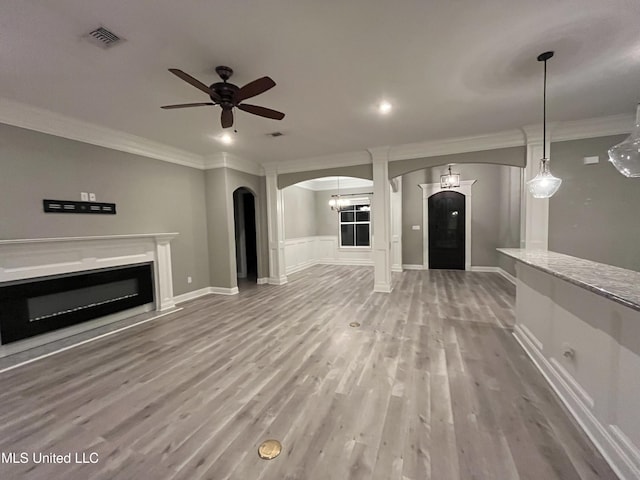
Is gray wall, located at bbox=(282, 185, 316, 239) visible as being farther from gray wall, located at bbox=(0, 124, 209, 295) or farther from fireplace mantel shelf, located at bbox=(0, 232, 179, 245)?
fireplace mantel shelf, located at bbox=(0, 232, 179, 245)

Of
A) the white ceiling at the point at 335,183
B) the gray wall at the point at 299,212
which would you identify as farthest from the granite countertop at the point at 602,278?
the white ceiling at the point at 335,183

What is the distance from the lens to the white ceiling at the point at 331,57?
1906 mm

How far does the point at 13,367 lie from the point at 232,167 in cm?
424

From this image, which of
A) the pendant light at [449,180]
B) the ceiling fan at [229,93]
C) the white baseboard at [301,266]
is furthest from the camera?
the white baseboard at [301,266]

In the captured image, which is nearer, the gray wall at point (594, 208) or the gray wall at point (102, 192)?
the gray wall at point (102, 192)

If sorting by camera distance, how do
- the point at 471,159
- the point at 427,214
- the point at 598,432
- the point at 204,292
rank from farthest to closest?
the point at 427,214, the point at 204,292, the point at 471,159, the point at 598,432

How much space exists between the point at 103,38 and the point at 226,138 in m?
2.42

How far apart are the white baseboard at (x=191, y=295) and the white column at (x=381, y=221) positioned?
11.6 feet

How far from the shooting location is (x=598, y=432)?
166cm

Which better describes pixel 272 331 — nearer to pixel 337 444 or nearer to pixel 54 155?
pixel 337 444

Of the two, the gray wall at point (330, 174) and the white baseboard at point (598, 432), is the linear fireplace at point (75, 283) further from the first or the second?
the white baseboard at point (598, 432)

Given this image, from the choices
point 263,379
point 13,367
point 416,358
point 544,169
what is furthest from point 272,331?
point 544,169

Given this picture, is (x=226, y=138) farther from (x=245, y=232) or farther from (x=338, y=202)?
(x=338, y=202)

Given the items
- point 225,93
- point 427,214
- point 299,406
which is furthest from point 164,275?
point 427,214
